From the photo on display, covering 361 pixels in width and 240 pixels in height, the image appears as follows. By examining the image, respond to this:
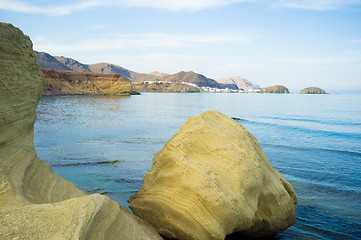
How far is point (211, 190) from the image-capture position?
4.33 m

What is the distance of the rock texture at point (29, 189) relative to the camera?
2520mm

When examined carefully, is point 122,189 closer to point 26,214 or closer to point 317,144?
point 26,214

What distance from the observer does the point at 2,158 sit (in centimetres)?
376

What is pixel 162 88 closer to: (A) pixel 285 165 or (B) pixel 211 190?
(A) pixel 285 165

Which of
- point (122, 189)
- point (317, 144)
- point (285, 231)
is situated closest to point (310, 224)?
point (285, 231)

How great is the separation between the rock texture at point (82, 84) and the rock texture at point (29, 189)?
68.4 m

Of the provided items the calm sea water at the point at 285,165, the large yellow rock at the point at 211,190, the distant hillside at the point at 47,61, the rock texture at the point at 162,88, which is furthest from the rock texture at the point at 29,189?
the rock texture at the point at 162,88

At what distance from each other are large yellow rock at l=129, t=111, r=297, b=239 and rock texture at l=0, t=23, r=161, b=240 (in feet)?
1.65

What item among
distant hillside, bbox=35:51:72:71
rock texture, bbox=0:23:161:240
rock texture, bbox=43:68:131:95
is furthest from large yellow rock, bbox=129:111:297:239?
distant hillside, bbox=35:51:72:71

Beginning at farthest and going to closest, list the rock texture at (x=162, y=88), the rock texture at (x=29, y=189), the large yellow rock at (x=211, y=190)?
the rock texture at (x=162, y=88) → the large yellow rock at (x=211, y=190) → the rock texture at (x=29, y=189)

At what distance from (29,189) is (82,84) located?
81.5m

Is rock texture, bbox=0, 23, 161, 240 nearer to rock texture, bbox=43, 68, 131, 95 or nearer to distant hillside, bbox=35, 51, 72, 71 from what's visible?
rock texture, bbox=43, 68, 131, 95

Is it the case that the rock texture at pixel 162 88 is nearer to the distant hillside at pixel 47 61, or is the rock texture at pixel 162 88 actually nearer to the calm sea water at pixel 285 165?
the distant hillside at pixel 47 61

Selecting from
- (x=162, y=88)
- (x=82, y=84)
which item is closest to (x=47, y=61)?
(x=162, y=88)
